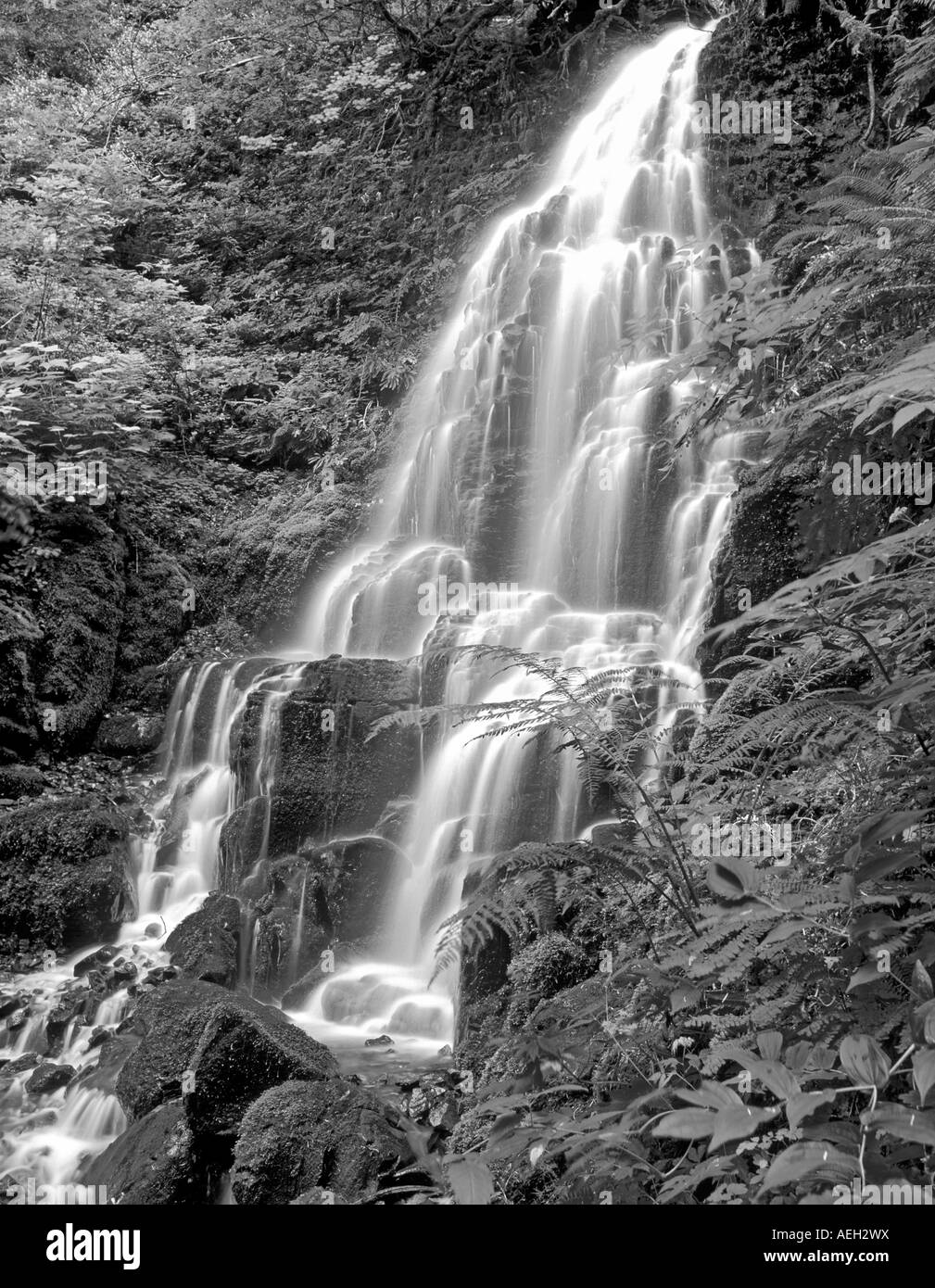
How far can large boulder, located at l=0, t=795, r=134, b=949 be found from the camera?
8.87 metres

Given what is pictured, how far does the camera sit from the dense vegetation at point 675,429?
207cm

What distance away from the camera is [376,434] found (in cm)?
1434

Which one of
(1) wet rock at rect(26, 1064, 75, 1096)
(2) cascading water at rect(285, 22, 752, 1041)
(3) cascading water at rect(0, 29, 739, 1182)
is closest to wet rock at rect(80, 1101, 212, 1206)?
(3) cascading water at rect(0, 29, 739, 1182)

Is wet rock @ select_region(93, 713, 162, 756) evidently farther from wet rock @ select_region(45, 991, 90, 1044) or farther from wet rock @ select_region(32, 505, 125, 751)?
wet rock @ select_region(45, 991, 90, 1044)

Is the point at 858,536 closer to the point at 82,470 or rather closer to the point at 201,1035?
the point at 201,1035

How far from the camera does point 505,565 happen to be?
1166 cm

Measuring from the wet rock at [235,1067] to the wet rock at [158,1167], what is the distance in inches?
5.1

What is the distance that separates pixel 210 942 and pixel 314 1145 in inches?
146

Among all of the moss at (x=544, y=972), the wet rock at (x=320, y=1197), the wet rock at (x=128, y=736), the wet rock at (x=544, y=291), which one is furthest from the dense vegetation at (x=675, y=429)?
the wet rock at (x=544, y=291)

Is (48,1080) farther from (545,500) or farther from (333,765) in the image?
(545,500)

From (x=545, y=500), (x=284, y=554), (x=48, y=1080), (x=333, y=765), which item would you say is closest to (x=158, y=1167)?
(x=48, y=1080)

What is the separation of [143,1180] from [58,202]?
550 inches

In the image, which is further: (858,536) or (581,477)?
(581,477)
